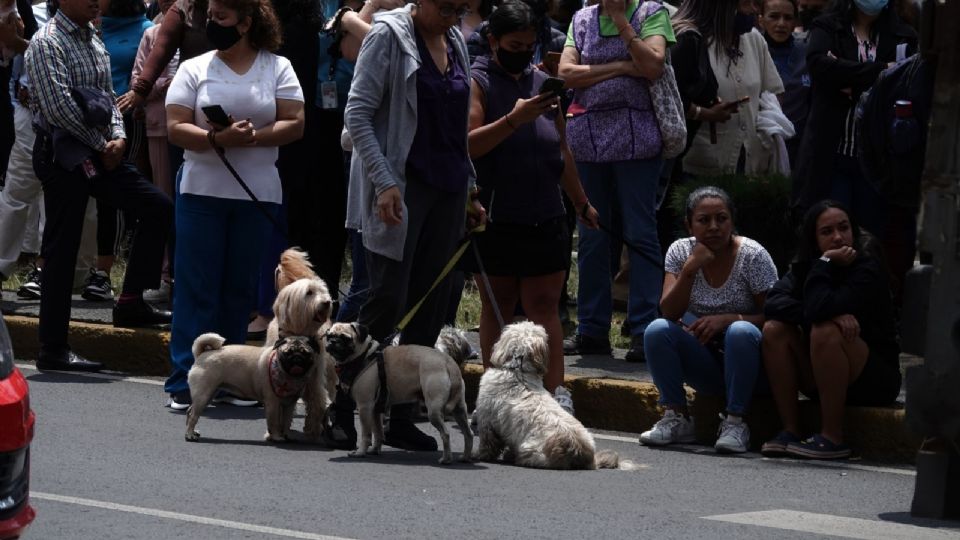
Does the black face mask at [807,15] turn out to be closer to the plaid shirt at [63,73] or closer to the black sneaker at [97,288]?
the plaid shirt at [63,73]

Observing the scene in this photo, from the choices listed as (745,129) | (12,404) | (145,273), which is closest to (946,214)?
(12,404)

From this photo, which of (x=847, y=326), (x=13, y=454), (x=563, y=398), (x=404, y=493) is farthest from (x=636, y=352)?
(x=13, y=454)

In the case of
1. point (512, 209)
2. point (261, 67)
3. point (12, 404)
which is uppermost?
point (261, 67)

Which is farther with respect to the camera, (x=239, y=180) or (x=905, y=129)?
(x=239, y=180)

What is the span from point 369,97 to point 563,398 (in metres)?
1.97

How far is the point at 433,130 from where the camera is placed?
9.12 meters

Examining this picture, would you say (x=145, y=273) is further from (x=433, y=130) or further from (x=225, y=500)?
(x=225, y=500)

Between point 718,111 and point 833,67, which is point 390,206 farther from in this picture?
point 718,111

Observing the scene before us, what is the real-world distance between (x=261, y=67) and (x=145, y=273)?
213cm

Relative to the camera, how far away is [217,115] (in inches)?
394

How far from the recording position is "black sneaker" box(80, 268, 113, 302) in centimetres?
1368

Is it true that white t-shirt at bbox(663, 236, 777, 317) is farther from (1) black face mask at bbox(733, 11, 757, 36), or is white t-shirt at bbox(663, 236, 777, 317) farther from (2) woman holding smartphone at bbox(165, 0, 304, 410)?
(1) black face mask at bbox(733, 11, 757, 36)

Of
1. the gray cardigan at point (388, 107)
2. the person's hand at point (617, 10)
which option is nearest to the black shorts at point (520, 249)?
the gray cardigan at point (388, 107)

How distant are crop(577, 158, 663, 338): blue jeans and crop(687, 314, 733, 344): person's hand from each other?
4.56ft
